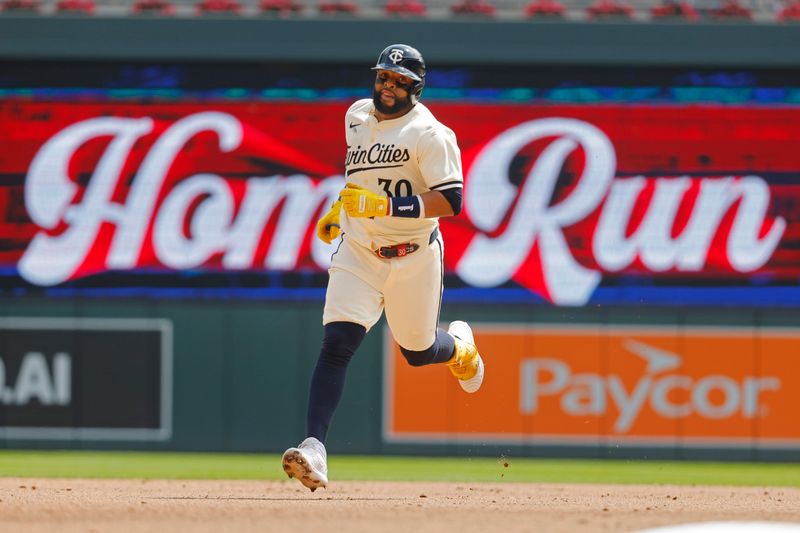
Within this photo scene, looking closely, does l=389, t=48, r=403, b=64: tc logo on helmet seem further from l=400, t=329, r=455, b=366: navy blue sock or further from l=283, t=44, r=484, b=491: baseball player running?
l=400, t=329, r=455, b=366: navy blue sock

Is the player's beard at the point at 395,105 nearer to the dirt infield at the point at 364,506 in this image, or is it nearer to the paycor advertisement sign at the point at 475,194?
the dirt infield at the point at 364,506

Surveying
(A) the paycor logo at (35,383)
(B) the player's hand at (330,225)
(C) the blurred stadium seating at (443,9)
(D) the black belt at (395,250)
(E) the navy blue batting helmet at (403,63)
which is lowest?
(A) the paycor logo at (35,383)

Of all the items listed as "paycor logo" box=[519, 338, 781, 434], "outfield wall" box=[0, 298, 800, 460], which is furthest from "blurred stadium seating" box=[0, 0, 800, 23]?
"paycor logo" box=[519, 338, 781, 434]

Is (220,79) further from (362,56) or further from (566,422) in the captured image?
(566,422)

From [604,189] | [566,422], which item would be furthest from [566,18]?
[566,422]

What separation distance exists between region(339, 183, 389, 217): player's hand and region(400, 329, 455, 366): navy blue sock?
87 centimetres

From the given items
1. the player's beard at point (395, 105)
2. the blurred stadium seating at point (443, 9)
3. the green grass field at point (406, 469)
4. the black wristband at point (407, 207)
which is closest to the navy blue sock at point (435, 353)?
the black wristband at point (407, 207)

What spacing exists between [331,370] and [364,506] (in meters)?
0.61

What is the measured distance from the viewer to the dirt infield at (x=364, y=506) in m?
4.95

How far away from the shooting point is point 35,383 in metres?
10.3

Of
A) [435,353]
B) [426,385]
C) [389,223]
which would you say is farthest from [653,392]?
[389,223]

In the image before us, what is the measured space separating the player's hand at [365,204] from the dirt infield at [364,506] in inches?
48.9

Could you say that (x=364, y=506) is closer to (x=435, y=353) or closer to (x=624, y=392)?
(x=435, y=353)

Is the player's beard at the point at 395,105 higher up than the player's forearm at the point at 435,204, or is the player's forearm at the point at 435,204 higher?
the player's beard at the point at 395,105
